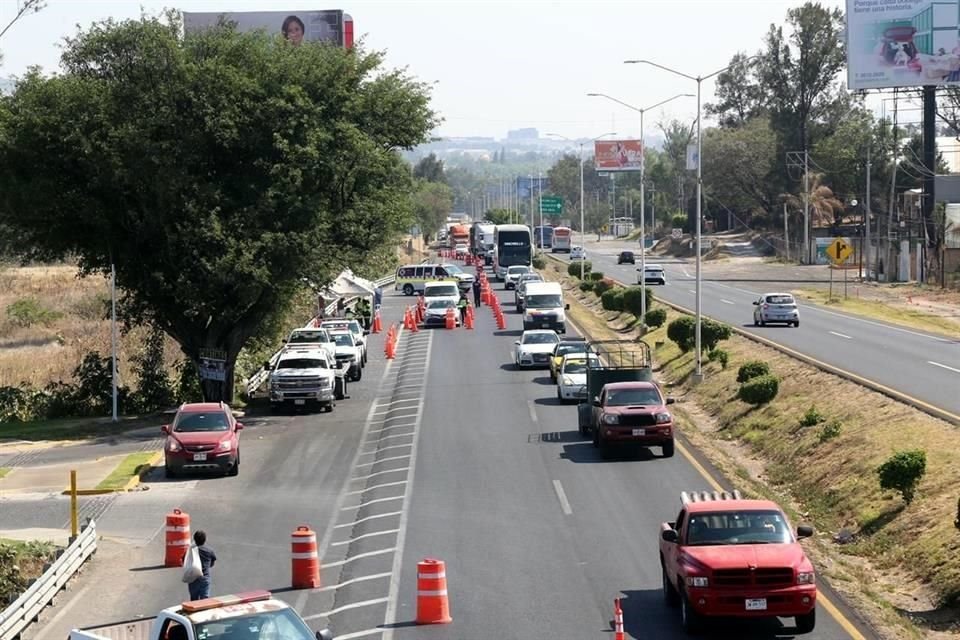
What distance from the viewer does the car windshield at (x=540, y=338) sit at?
52.1m

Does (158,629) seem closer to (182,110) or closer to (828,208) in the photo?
(182,110)

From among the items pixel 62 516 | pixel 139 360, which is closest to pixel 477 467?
pixel 62 516

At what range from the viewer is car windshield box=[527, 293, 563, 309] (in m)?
63.8

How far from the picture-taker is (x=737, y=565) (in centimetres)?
1766

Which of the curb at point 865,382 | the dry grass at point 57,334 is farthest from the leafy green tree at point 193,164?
the curb at point 865,382

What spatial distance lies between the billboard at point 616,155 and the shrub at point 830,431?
13142 centimetres

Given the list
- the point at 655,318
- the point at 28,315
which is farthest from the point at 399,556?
the point at 28,315

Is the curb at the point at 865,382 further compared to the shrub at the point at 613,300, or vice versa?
the shrub at the point at 613,300

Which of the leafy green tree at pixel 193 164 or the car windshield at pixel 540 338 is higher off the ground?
the leafy green tree at pixel 193 164

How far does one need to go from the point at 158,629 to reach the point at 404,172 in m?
34.6

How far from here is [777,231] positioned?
140625 mm

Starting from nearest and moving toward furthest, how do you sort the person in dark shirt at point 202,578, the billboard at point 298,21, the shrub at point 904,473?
1. the person in dark shirt at point 202,578
2. the shrub at point 904,473
3. the billboard at point 298,21

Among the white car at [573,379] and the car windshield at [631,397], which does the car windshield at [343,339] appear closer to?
the white car at [573,379]

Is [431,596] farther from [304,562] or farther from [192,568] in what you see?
[304,562]
